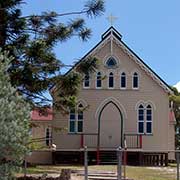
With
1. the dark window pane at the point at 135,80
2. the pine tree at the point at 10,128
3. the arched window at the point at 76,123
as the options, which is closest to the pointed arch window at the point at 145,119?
the dark window pane at the point at 135,80

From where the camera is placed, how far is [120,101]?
34.5 m

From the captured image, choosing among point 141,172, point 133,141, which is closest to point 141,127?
point 133,141

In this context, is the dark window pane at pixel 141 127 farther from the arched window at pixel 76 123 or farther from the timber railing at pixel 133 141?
the arched window at pixel 76 123

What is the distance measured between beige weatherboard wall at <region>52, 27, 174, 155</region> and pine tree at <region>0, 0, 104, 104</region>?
52.0ft

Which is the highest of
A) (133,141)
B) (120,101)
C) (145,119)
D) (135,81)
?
(135,81)

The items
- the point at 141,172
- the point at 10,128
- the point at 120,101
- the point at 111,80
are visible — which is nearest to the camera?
the point at 10,128

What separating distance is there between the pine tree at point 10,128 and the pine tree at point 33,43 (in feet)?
24.2

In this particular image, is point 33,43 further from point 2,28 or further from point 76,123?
point 76,123

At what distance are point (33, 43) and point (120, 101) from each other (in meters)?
18.4

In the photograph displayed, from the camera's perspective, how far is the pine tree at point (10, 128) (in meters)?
8.23

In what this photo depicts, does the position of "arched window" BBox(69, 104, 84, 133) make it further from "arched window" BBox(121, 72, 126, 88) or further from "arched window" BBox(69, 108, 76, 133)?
"arched window" BBox(121, 72, 126, 88)

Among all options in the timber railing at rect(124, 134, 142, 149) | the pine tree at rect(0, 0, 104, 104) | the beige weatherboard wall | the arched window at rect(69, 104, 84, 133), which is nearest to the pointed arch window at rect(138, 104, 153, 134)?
the beige weatherboard wall

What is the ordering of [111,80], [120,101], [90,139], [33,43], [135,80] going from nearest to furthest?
1. [33,43]
2. [90,139]
3. [120,101]
4. [111,80]
5. [135,80]

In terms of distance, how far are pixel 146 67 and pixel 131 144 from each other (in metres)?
5.37
